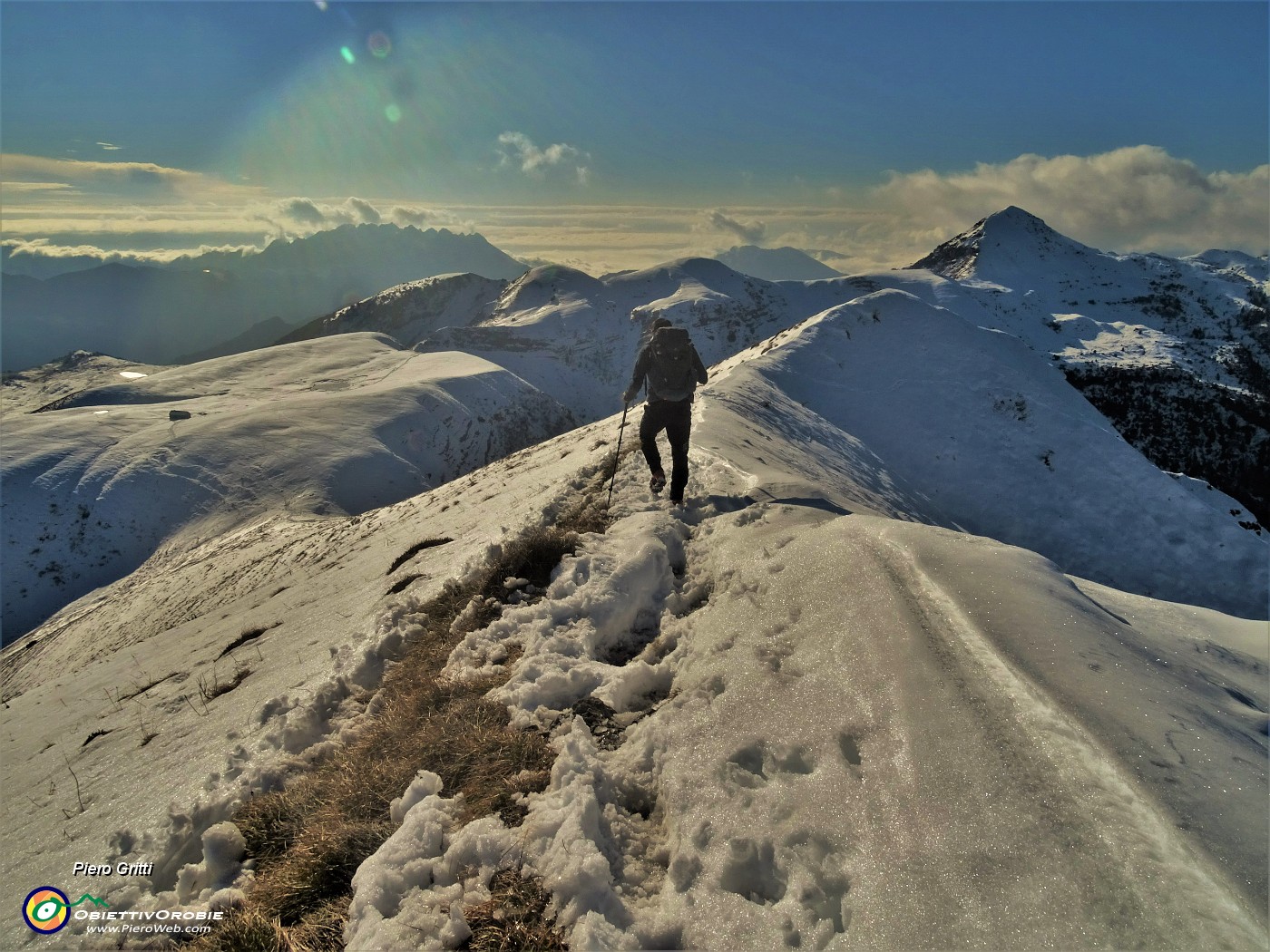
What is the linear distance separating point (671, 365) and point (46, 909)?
9.51 meters

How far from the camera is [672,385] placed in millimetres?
9883

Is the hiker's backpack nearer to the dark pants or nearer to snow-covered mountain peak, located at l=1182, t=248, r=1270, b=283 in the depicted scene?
the dark pants

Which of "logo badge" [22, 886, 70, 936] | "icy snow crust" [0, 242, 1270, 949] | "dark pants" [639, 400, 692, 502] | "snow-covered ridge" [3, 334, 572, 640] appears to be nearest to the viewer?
"icy snow crust" [0, 242, 1270, 949]

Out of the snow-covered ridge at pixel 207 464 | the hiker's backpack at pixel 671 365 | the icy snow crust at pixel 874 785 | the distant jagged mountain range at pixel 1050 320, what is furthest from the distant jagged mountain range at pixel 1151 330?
the snow-covered ridge at pixel 207 464

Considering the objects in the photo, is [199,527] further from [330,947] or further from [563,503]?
[330,947]

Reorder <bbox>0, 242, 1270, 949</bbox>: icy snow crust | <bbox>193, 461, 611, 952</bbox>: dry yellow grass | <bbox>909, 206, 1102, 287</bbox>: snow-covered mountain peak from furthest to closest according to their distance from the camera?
<bbox>909, 206, 1102, 287</bbox>: snow-covered mountain peak, <bbox>193, 461, 611, 952</bbox>: dry yellow grass, <bbox>0, 242, 1270, 949</bbox>: icy snow crust

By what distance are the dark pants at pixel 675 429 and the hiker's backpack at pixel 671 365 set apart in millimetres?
163

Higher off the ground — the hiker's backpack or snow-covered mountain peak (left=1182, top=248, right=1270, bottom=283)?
snow-covered mountain peak (left=1182, top=248, right=1270, bottom=283)

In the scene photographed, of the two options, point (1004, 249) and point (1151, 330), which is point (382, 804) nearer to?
point (1151, 330)

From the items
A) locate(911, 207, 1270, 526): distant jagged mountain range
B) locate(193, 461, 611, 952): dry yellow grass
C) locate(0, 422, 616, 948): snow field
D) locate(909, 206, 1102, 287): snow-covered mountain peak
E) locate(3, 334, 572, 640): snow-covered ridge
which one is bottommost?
locate(3, 334, 572, 640): snow-covered ridge

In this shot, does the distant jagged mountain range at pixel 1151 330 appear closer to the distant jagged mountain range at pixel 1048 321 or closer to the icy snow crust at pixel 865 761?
the distant jagged mountain range at pixel 1048 321

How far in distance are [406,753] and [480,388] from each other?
2159 inches

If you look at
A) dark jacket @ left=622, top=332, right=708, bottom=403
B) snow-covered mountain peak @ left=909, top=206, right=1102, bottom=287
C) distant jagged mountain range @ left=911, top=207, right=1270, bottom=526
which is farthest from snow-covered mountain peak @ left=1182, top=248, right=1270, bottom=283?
dark jacket @ left=622, top=332, right=708, bottom=403

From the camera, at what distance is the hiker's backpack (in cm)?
985
